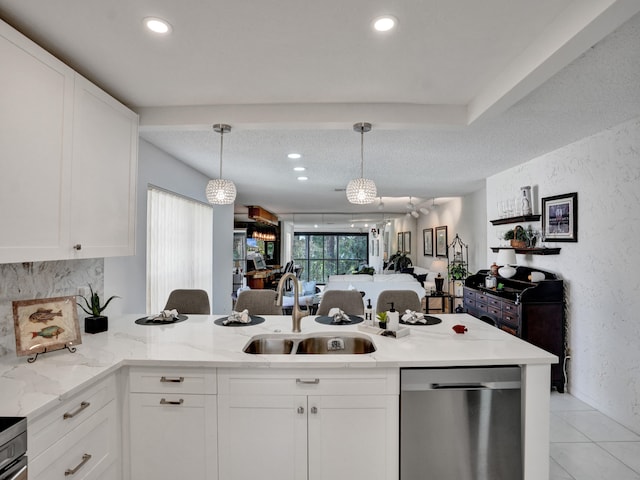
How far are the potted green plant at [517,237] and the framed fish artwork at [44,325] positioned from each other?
4.38 m

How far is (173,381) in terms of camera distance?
5.92ft

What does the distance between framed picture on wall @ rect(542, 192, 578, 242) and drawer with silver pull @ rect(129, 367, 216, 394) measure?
141 inches

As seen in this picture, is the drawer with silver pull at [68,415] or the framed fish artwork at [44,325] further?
the framed fish artwork at [44,325]

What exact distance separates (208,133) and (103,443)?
2.40 m

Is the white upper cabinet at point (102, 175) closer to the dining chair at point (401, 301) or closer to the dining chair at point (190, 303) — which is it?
the dining chair at point (190, 303)

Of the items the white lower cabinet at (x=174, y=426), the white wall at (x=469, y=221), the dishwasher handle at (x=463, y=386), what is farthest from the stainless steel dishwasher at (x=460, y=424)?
the white wall at (x=469, y=221)

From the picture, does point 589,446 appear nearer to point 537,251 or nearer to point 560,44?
point 537,251

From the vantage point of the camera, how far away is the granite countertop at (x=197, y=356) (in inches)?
58.6

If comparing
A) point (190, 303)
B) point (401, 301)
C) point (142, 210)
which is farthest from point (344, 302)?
point (142, 210)

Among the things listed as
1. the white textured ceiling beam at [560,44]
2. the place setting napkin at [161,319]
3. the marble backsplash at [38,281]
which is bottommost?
the place setting napkin at [161,319]

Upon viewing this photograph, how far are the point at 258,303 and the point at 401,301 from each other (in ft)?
4.18

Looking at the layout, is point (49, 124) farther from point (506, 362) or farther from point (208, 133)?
point (506, 362)

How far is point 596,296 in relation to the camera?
321 centimetres

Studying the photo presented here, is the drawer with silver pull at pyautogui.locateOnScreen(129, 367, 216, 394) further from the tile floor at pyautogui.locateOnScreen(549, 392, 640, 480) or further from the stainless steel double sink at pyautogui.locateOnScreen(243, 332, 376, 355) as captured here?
the tile floor at pyautogui.locateOnScreen(549, 392, 640, 480)
